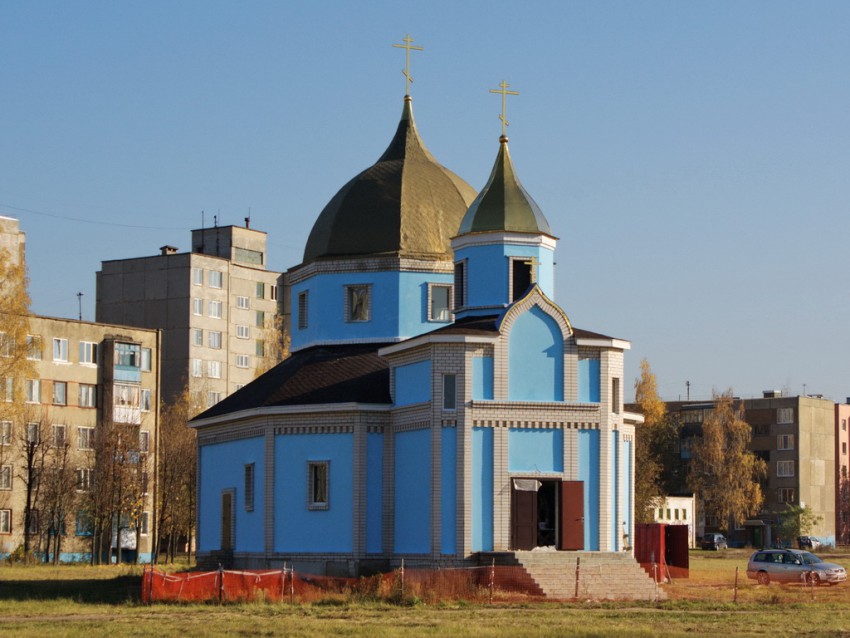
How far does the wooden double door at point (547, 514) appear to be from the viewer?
4056 centimetres

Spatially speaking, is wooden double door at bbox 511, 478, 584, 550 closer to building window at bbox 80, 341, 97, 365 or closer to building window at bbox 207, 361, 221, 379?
building window at bbox 80, 341, 97, 365

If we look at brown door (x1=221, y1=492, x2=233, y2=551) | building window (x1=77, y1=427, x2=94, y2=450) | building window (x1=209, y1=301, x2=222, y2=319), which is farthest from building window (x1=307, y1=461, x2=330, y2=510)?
building window (x1=209, y1=301, x2=222, y2=319)

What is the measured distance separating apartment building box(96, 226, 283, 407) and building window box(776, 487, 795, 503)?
41.8 m

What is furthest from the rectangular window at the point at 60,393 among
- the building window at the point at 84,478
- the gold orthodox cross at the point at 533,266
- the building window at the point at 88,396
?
the gold orthodox cross at the point at 533,266

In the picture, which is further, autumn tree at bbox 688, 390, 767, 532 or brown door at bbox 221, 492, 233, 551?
autumn tree at bbox 688, 390, 767, 532

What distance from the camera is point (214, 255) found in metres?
114

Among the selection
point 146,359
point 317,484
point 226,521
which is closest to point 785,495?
point 146,359

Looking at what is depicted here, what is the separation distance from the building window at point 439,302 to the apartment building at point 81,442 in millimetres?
28629

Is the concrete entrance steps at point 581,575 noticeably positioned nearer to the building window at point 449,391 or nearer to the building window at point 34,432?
the building window at point 449,391

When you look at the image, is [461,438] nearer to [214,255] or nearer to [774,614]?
[774,614]

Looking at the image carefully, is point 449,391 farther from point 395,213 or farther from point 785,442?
point 785,442

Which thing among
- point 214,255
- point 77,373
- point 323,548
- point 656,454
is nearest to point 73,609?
point 323,548

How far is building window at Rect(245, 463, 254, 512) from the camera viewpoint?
46.6 metres

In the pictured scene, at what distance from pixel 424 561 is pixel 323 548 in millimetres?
3649
